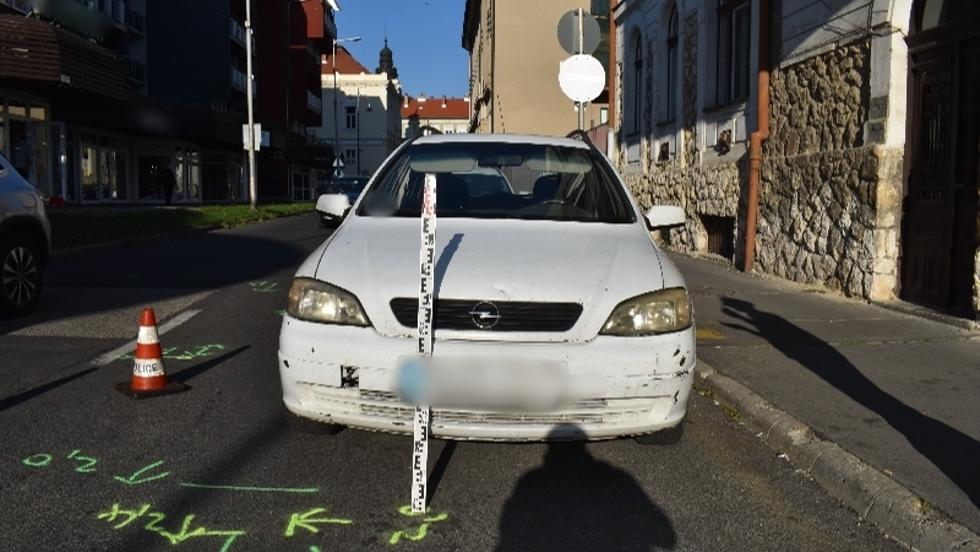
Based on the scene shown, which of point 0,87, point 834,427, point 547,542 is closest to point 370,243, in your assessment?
point 547,542

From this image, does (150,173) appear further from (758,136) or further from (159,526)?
(159,526)

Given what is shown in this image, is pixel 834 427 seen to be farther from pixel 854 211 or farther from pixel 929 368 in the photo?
pixel 854 211

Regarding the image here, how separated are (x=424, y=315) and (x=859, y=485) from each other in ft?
6.87

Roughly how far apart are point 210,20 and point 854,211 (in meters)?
43.0

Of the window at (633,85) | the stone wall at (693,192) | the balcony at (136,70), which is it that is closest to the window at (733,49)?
the stone wall at (693,192)

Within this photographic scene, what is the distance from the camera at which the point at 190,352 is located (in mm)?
6793

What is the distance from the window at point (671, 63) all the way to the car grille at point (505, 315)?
42.4ft

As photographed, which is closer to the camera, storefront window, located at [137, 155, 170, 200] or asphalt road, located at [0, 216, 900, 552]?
asphalt road, located at [0, 216, 900, 552]

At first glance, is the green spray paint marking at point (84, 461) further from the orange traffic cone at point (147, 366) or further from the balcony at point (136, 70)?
the balcony at point (136, 70)

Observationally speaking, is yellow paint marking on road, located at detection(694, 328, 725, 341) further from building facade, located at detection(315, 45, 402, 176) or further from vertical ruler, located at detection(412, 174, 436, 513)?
building facade, located at detection(315, 45, 402, 176)

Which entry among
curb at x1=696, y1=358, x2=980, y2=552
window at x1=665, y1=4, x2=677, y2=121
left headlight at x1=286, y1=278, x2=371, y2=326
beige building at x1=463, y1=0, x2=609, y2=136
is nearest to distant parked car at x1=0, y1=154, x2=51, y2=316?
left headlight at x1=286, y1=278, x2=371, y2=326

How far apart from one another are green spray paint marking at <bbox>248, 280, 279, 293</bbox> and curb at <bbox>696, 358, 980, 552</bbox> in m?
6.65

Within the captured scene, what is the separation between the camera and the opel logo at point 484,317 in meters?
3.64

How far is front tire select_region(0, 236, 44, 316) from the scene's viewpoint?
7.83m
